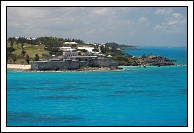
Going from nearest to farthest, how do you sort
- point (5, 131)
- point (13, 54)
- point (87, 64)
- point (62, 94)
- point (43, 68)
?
1. point (5, 131)
2. point (62, 94)
3. point (43, 68)
4. point (87, 64)
5. point (13, 54)

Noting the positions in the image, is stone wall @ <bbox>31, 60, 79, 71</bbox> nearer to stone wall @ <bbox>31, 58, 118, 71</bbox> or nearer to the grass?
stone wall @ <bbox>31, 58, 118, 71</bbox>

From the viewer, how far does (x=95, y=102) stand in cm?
1551

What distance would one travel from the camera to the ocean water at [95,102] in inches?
461

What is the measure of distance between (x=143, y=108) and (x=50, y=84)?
320 inches

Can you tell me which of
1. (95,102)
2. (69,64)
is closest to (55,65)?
(69,64)

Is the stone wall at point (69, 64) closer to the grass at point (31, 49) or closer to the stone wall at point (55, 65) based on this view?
the stone wall at point (55, 65)

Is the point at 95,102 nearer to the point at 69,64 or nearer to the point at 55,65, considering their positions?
the point at 55,65

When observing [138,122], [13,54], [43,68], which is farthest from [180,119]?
[13,54]

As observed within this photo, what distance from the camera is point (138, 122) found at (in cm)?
1148

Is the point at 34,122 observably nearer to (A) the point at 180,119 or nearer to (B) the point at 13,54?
(A) the point at 180,119

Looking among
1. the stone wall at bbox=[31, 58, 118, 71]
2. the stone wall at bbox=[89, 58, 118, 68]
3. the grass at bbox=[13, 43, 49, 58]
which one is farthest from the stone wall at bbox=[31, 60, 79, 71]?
the grass at bbox=[13, 43, 49, 58]

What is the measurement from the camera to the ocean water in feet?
38.4

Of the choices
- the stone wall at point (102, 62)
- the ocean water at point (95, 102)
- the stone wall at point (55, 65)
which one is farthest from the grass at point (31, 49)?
the ocean water at point (95, 102)

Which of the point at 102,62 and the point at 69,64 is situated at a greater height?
the point at 102,62
